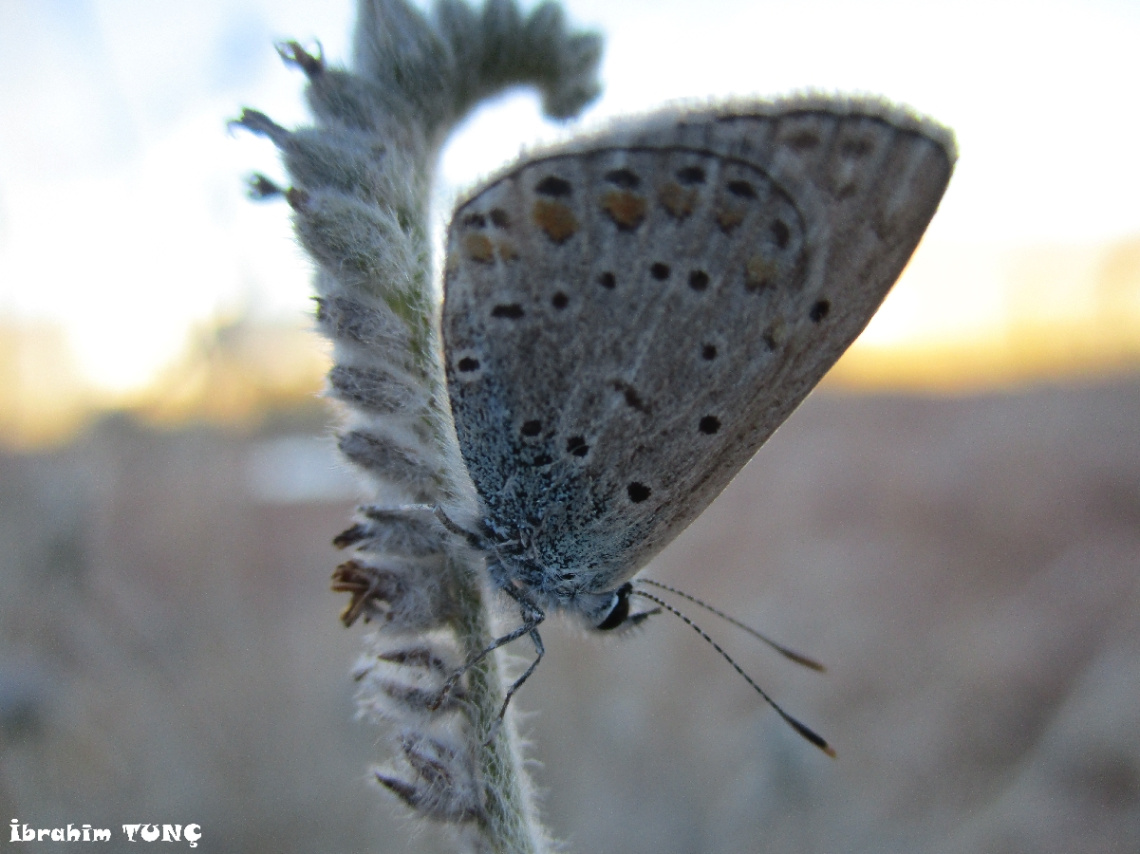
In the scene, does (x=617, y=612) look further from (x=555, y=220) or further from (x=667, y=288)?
(x=555, y=220)

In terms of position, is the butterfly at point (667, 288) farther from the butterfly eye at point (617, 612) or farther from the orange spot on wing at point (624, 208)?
the butterfly eye at point (617, 612)

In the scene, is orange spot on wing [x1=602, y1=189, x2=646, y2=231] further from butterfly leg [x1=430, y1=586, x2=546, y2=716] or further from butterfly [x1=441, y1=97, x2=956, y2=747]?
butterfly leg [x1=430, y1=586, x2=546, y2=716]

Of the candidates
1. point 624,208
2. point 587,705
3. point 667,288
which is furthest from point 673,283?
point 587,705

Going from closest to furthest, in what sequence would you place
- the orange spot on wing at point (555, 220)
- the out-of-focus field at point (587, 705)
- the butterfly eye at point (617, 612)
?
the orange spot on wing at point (555, 220), the butterfly eye at point (617, 612), the out-of-focus field at point (587, 705)

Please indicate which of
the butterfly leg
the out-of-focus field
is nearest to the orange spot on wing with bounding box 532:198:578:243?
the butterfly leg

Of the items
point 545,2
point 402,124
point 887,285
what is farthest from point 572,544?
point 545,2

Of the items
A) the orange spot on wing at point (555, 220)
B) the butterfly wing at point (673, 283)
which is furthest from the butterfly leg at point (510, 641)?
the orange spot on wing at point (555, 220)
